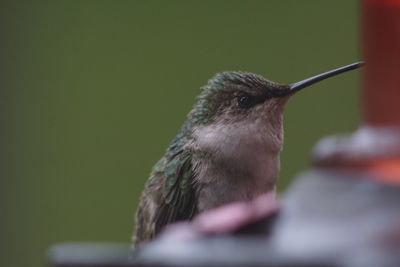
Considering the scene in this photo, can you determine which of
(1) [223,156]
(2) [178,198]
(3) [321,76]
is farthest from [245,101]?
(3) [321,76]

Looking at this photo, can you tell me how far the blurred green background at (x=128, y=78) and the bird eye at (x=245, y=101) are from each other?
11.5 ft

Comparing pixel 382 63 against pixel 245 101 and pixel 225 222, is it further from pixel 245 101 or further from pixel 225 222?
pixel 245 101

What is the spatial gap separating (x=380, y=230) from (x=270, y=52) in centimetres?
632

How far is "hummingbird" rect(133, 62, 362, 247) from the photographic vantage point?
294cm

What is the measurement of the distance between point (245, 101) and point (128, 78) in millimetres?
4687

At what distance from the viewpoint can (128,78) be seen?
7.73 m

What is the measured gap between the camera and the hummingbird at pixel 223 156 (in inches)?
116

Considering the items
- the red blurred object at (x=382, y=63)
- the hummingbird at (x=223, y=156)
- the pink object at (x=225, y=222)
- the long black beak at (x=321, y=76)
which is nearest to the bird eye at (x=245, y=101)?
the hummingbird at (x=223, y=156)

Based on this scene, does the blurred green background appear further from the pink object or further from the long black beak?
the pink object

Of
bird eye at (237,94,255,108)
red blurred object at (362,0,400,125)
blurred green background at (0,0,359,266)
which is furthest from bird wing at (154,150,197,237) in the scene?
blurred green background at (0,0,359,266)

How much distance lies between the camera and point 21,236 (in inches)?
350

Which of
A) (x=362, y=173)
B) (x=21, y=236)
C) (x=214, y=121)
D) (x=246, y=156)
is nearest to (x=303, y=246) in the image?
(x=362, y=173)

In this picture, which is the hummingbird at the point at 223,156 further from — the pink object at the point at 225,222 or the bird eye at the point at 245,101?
the pink object at the point at 225,222

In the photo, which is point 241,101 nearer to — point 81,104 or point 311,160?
point 311,160
